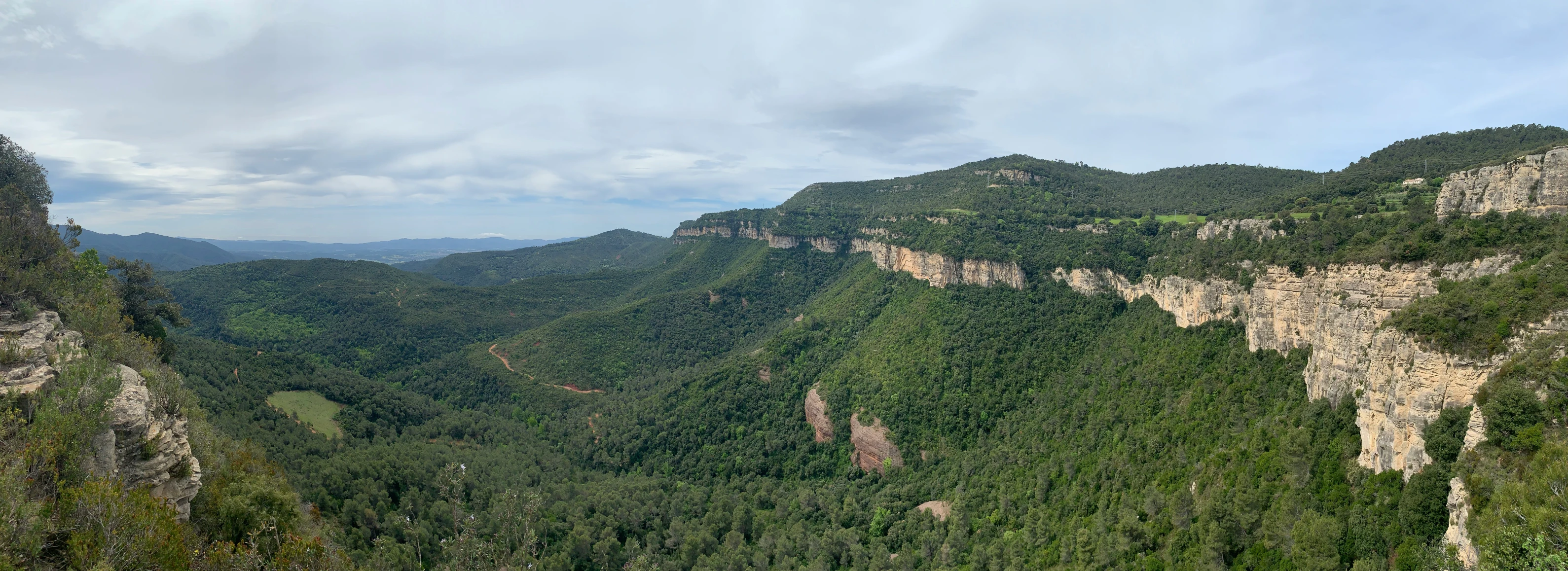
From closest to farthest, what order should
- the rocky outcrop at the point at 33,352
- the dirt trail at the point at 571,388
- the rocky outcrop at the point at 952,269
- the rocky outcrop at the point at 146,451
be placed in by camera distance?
the rocky outcrop at the point at 146,451 → the rocky outcrop at the point at 33,352 → the rocky outcrop at the point at 952,269 → the dirt trail at the point at 571,388

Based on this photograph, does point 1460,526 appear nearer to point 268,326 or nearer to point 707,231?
point 268,326

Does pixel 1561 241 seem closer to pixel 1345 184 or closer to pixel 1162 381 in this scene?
pixel 1162 381

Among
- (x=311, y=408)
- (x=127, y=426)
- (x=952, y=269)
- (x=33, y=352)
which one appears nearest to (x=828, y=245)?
(x=952, y=269)

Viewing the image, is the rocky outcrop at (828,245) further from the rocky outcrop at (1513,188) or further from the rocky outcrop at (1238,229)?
A: the rocky outcrop at (1513,188)

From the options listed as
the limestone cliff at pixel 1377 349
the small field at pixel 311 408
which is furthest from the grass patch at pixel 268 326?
the limestone cliff at pixel 1377 349

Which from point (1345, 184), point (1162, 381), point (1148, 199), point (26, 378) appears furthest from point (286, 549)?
point (1148, 199)

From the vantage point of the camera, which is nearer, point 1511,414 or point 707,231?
point 1511,414
